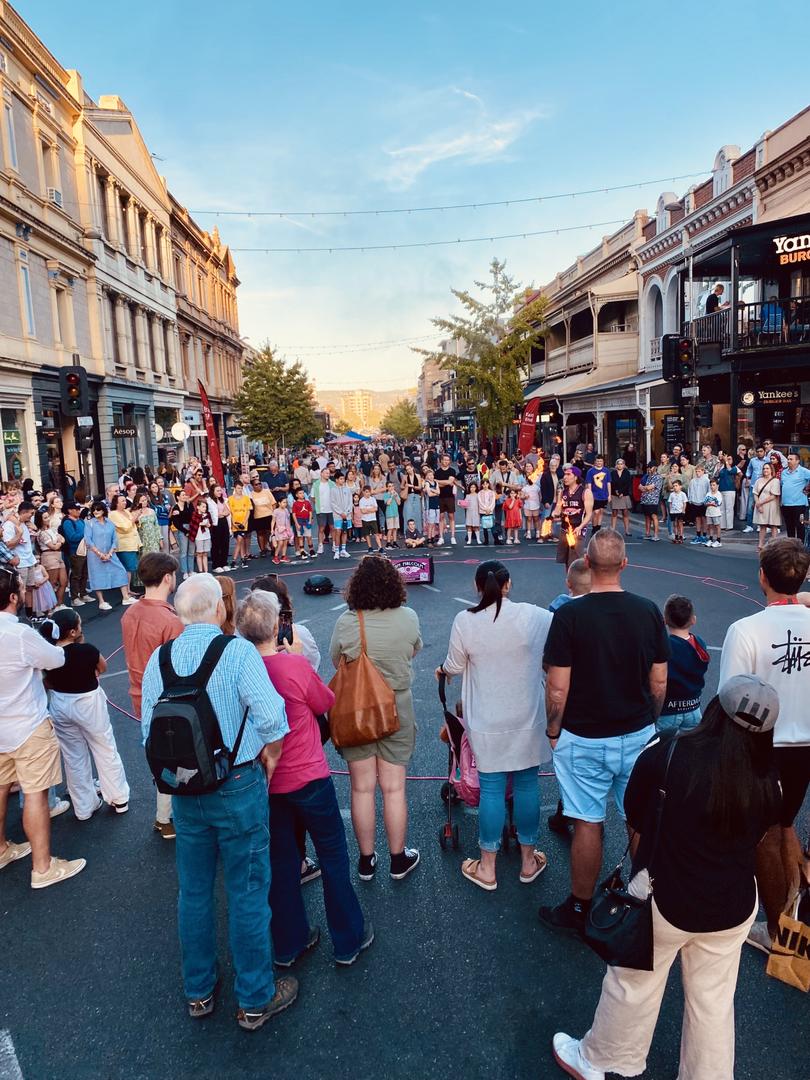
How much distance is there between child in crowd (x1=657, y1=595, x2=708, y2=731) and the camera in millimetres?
4074

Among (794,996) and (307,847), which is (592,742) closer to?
(794,996)

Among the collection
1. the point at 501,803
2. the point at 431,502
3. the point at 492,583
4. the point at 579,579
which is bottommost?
the point at 501,803

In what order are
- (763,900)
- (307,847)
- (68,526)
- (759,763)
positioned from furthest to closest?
(68,526) < (307,847) < (763,900) < (759,763)

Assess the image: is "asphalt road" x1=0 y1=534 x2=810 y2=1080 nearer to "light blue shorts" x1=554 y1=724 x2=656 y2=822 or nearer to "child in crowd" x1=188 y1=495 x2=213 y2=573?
"light blue shorts" x1=554 y1=724 x2=656 y2=822

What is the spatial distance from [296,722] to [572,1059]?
5.70 feet

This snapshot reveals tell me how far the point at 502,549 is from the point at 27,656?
12179 mm

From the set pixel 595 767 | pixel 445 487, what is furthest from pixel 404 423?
pixel 595 767

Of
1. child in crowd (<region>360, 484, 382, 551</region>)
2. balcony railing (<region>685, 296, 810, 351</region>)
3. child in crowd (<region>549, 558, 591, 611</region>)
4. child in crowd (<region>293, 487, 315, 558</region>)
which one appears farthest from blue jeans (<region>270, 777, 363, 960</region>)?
balcony railing (<region>685, 296, 810, 351</region>)

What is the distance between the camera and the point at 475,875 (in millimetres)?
4035

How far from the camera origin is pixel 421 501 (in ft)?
53.9

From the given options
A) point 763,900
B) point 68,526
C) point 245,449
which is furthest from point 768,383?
point 245,449

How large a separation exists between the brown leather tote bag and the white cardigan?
443mm

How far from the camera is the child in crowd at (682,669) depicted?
13.4ft

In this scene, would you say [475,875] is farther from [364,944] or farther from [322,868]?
[322,868]
